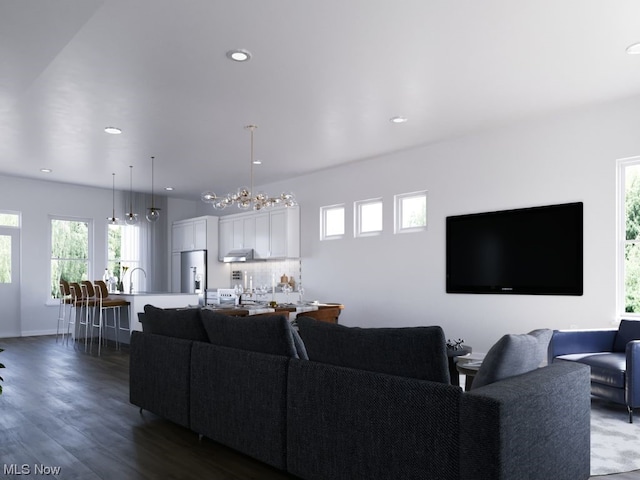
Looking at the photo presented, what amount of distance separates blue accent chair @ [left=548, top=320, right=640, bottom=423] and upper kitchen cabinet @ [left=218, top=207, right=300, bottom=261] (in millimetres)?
5314

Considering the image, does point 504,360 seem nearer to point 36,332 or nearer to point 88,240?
point 36,332

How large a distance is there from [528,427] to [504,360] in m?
0.35

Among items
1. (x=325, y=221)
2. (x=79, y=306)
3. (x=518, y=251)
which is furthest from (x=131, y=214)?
(x=518, y=251)

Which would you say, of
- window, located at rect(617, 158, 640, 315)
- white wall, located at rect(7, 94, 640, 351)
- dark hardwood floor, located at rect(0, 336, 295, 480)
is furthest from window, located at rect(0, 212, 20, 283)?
window, located at rect(617, 158, 640, 315)

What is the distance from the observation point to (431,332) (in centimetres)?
231

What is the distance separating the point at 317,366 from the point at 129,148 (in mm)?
5611

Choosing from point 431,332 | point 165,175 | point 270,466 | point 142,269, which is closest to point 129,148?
point 165,175

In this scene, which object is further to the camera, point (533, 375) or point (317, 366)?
point (317, 366)

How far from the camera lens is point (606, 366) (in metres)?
4.18

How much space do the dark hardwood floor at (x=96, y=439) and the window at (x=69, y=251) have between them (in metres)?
4.54

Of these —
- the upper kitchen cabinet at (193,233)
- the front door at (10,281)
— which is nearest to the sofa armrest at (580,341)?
the upper kitchen cabinet at (193,233)

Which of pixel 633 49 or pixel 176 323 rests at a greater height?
pixel 633 49

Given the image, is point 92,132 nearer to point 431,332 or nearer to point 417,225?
point 417,225

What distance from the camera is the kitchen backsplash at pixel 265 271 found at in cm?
943
